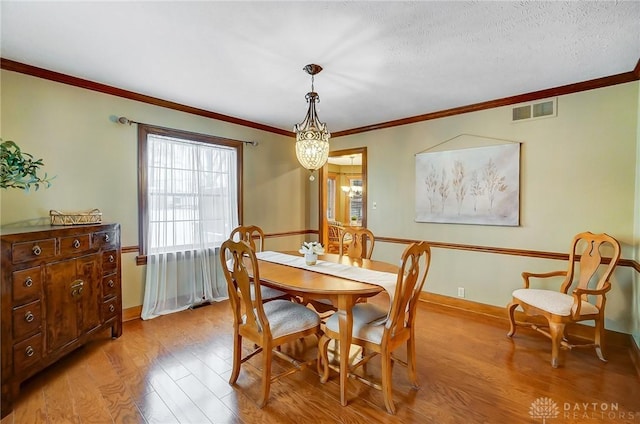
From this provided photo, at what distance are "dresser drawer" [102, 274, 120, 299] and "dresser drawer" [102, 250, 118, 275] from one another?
0.19ft

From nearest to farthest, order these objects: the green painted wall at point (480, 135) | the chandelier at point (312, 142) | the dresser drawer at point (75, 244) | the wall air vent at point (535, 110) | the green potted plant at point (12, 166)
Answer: the green potted plant at point (12, 166) < the dresser drawer at point (75, 244) < the chandelier at point (312, 142) < the green painted wall at point (480, 135) < the wall air vent at point (535, 110)

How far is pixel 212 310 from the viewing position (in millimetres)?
3639

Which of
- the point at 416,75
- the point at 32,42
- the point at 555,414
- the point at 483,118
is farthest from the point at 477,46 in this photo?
the point at 32,42

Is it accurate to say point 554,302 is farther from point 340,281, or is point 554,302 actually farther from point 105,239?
point 105,239

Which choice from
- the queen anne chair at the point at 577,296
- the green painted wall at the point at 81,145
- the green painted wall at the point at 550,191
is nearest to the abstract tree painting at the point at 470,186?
the green painted wall at the point at 550,191

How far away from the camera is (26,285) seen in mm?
1994

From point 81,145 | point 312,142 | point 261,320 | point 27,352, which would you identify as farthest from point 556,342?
point 81,145

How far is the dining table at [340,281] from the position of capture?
1.91 m

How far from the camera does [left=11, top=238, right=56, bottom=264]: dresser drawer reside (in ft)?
6.33

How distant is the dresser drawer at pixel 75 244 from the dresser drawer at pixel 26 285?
0.78ft

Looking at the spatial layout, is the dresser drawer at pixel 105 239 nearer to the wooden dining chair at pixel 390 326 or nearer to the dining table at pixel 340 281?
the dining table at pixel 340 281

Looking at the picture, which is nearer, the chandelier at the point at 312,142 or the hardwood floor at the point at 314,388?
the hardwood floor at the point at 314,388

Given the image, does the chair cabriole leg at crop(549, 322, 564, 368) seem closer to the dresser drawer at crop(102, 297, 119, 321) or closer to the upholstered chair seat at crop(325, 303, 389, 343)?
the upholstered chair seat at crop(325, 303, 389, 343)

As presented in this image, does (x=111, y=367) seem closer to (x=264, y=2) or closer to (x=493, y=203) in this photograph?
(x=264, y=2)
